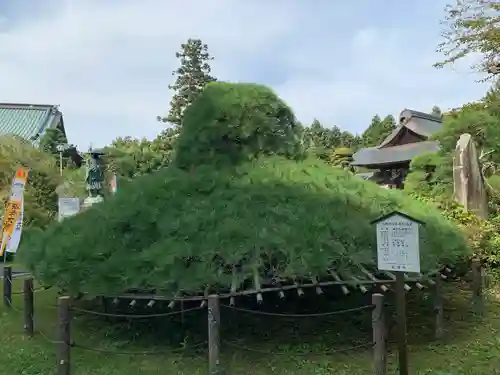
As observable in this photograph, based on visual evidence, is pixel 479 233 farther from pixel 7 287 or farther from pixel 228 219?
pixel 7 287

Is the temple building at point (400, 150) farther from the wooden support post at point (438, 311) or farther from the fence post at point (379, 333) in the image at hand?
the fence post at point (379, 333)

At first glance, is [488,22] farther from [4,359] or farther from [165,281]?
[4,359]

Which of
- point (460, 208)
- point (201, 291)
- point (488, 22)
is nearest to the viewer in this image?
point (201, 291)

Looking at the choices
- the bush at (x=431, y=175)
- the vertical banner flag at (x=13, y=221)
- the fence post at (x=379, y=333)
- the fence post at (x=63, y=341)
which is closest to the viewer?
the fence post at (x=379, y=333)

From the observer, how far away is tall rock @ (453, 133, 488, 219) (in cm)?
1001

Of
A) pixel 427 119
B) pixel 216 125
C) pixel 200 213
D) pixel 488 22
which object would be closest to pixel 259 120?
pixel 216 125

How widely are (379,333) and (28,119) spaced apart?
977 inches

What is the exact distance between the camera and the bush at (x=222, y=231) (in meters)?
5.03

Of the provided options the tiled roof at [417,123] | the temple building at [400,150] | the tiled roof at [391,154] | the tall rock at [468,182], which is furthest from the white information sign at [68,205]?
the tiled roof at [417,123]

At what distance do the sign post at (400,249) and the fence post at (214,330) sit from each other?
1460 millimetres

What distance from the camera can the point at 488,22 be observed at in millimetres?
11984

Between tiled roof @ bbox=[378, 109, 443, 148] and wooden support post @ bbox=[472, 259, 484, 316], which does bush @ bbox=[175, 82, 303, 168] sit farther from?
tiled roof @ bbox=[378, 109, 443, 148]

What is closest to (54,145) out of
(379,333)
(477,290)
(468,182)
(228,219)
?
(468,182)

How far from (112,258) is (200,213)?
101 centimetres
